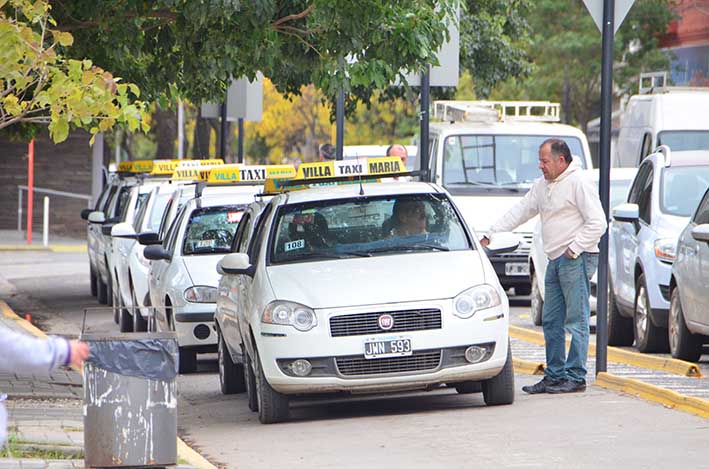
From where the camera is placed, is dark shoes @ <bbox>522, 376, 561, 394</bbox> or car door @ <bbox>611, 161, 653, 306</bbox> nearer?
dark shoes @ <bbox>522, 376, 561, 394</bbox>

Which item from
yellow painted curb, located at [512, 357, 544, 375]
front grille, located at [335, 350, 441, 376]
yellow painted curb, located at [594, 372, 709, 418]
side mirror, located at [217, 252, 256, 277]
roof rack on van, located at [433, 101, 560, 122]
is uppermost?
roof rack on van, located at [433, 101, 560, 122]

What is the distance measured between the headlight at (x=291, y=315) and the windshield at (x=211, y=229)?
4.34 metres

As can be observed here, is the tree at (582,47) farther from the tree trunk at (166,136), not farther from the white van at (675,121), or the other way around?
the white van at (675,121)

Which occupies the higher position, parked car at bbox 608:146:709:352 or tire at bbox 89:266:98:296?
parked car at bbox 608:146:709:352

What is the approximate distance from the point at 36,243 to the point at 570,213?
2649 centimetres

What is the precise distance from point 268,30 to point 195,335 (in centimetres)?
314

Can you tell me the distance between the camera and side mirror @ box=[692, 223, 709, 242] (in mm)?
12164

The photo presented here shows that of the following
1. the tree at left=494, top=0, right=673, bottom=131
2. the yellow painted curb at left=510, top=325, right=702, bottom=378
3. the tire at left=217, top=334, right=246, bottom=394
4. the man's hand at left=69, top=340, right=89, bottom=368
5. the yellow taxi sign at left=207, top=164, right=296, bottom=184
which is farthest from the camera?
the tree at left=494, top=0, right=673, bottom=131

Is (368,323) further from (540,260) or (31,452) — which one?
(540,260)

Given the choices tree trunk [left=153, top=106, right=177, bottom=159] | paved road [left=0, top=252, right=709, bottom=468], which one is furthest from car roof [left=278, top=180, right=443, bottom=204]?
tree trunk [left=153, top=106, right=177, bottom=159]

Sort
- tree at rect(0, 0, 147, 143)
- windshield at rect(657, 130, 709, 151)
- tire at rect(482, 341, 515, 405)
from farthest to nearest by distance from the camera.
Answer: windshield at rect(657, 130, 709, 151) < tire at rect(482, 341, 515, 405) < tree at rect(0, 0, 147, 143)

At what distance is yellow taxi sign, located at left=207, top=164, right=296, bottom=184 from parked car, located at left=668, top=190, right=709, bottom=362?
3998 millimetres

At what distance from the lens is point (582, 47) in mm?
41469

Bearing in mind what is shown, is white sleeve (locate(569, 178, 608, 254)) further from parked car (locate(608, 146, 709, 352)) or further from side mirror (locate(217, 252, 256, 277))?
parked car (locate(608, 146, 709, 352))
